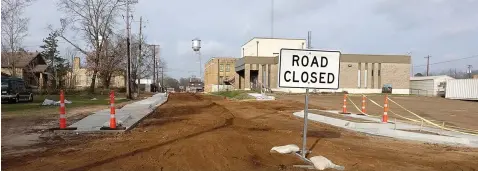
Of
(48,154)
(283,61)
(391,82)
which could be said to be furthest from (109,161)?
(391,82)

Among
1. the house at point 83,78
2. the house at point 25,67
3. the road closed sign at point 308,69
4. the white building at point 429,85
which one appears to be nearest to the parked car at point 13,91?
the house at point 25,67

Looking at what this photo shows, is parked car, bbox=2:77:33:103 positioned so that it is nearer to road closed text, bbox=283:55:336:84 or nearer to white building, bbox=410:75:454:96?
road closed text, bbox=283:55:336:84

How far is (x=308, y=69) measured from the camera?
8148mm

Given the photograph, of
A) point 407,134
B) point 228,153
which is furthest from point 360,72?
point 228,153

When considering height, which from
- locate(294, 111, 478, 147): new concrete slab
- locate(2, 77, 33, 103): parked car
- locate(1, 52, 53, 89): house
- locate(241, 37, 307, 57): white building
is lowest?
locate(294, 111, 478, 147): new concrete slab

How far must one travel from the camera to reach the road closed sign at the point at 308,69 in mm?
8062

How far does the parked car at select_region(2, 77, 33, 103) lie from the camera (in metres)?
31.0

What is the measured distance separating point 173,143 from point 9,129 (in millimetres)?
6413

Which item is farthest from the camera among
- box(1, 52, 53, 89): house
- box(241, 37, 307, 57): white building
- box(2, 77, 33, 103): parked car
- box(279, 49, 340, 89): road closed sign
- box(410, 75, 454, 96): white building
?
box(241, 37, 307, 57): white building

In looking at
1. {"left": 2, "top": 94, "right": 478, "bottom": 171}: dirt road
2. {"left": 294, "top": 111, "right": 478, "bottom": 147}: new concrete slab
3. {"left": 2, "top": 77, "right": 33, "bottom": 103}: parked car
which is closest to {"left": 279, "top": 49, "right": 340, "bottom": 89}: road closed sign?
{"left": 2, "top": 94, "right": 478, "bottom": 171}: dirt road

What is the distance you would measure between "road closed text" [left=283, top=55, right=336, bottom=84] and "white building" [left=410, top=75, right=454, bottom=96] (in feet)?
219

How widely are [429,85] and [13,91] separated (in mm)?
62783

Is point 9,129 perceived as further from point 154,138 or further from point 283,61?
point 283,61

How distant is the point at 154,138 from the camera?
1169 centimetres
